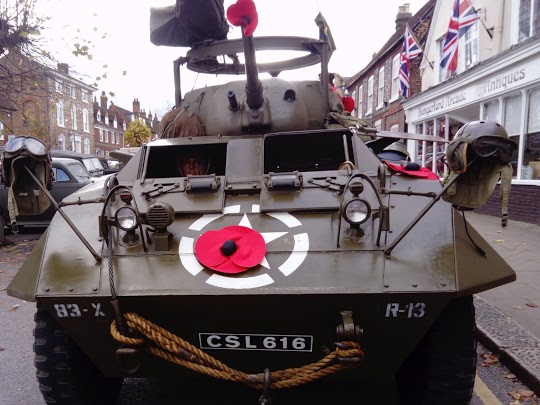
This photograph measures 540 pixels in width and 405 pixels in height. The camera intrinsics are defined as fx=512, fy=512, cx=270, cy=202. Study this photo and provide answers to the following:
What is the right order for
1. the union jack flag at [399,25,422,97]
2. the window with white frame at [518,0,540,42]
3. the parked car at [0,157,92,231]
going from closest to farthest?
the window with white frame at [518,0,540,42] → the parked car at [0,157,92,231] → the union jack flag at [399,25,422,97]

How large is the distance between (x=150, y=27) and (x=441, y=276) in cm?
422

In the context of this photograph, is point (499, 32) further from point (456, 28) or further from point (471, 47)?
point (471, 47)

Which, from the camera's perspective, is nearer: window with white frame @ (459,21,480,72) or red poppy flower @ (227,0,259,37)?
red poppy flower @ (227,0,259,37)

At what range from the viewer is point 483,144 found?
100 inches

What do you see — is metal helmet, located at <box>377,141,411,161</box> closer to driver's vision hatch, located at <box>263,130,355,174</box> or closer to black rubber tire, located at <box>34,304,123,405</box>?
driver's vision hatch, located at <box>263,130,355,174</box>

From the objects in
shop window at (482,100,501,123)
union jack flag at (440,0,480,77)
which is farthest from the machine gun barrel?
union jack flag at (440,0,480,77)

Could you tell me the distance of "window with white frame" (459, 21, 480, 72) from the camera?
13.1 meters

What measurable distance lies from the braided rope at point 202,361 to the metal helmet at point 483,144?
3.81 feet

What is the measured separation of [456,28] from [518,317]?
34.3ft

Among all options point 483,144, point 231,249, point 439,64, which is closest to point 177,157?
point 231,249

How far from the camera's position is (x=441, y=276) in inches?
98.0

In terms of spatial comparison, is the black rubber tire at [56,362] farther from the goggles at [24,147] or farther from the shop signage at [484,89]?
the shop signage at [484,89]

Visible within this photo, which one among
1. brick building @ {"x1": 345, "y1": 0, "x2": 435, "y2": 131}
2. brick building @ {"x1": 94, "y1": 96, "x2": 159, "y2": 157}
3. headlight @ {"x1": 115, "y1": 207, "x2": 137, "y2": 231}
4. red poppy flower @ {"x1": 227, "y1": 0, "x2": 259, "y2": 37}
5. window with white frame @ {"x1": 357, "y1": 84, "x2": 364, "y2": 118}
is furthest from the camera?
brick building @ {"x1": 94, "y1": 96, "x2": 159, "y2": 157}

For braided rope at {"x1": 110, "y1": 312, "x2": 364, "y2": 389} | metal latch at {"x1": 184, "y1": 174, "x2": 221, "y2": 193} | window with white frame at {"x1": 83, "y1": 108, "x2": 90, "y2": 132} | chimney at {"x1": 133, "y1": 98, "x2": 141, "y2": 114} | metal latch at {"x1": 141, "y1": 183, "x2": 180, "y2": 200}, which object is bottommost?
braided rope at {"x1": 110, "y1": 312, "x2": 364, "y2": 389}
